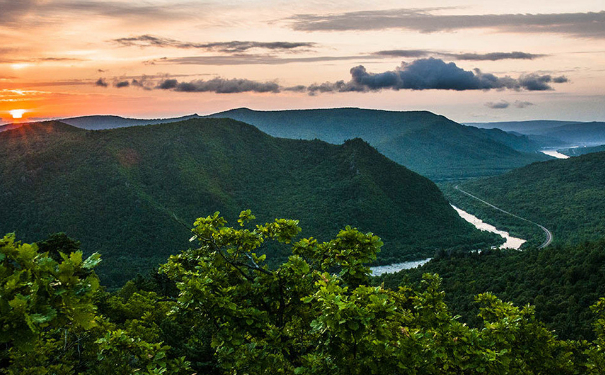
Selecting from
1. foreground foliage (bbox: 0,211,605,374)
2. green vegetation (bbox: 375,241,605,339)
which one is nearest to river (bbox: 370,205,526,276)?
green vegetation (bbox: 375,241,605,339)

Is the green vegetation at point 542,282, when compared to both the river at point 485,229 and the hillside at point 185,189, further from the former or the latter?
the hillside at point 185,189

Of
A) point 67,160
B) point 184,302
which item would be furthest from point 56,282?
point 67,160

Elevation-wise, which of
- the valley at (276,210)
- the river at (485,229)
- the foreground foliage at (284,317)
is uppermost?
the foreground foliage at (284,317)

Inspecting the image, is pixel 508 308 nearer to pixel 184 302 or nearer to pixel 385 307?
pixel 385 307

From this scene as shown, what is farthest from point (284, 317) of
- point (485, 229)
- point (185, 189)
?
point (485, 229)

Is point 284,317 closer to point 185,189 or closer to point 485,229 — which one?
point 185,189

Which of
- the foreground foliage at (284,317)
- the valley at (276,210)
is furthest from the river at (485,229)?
the foreground foliage at (284,317)
